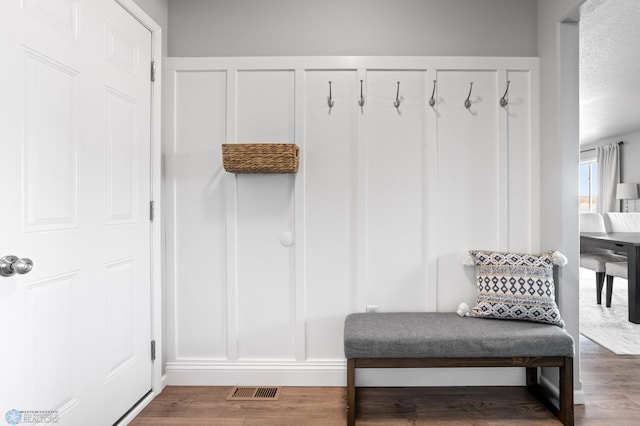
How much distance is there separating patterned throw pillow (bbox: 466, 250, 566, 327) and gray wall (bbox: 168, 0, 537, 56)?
4.31 ft

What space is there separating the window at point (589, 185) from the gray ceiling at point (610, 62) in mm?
2446

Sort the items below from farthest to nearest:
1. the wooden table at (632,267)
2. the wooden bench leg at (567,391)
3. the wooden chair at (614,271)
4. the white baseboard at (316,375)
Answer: the wooden chair at (614,271) < the wooden table at (632,267) < the white baseboard at (316,375) < the wooden bench leg at (567,391)

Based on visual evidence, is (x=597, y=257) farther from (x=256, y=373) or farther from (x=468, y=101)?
(x=256, y=373)

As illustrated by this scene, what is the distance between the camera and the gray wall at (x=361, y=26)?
7.77 feet

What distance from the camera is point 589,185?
827 centimetres

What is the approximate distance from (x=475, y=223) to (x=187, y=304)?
193cm

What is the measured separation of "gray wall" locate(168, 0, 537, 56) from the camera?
2.37 metres

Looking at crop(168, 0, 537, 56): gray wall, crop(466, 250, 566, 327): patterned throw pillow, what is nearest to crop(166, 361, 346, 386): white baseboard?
crop(466, 250, 566, 327): patterned throw pillow

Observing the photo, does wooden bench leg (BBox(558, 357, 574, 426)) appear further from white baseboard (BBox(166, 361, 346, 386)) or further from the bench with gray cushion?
white baseboard (BBox(166, 361, 346, 386))

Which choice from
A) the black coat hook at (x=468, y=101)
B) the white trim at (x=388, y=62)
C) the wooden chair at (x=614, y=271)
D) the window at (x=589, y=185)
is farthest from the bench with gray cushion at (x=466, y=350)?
the window at (x=589, y=185)

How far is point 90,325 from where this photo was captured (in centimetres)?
168

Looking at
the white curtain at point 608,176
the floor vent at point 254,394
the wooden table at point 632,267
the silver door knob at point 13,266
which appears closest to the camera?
Result: the silver door knob at point 13,266

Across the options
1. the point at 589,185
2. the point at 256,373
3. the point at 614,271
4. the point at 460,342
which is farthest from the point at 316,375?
the point at 589,185

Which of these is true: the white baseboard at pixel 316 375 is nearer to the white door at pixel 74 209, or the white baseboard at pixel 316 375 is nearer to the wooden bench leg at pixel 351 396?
the white door at pixel 74 209
